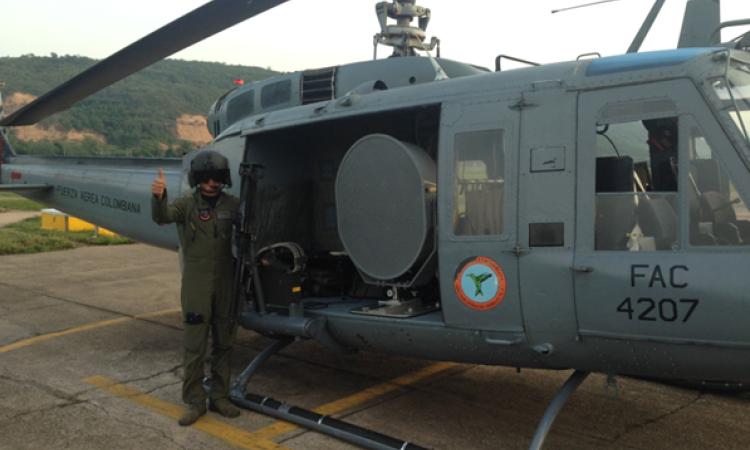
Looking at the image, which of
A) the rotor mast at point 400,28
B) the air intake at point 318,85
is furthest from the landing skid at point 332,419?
the rotor mast at point 400,28

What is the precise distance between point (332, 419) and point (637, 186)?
2429 millimetres

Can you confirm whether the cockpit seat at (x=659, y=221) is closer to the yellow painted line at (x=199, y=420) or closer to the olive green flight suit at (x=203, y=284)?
the yellow painted line at (x=199, y=420)

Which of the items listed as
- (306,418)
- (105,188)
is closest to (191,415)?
(306,418)

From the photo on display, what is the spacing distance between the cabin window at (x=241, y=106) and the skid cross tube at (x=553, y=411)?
15.1 feet

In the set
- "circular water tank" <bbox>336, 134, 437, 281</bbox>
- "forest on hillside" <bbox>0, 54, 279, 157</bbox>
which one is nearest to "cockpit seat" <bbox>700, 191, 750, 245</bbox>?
"circular water tank" <bbox>336, 134, 437, 281</bbox>

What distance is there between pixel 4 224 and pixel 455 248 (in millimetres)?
19929

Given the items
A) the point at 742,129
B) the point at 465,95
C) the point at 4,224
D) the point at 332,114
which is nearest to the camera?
the point at 742,129

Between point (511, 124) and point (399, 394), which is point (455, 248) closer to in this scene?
point (511, 124)

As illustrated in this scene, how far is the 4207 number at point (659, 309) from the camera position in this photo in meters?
3.02

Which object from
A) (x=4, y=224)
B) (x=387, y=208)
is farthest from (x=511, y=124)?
(x=4, y=224)

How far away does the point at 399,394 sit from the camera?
191 inches

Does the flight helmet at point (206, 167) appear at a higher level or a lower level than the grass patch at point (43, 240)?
higher

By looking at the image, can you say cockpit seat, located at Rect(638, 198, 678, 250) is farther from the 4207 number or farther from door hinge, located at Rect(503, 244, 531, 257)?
door hinge, located at Rect(503, 244, 531, 257)

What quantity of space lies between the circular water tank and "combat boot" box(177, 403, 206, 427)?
5.04ft
